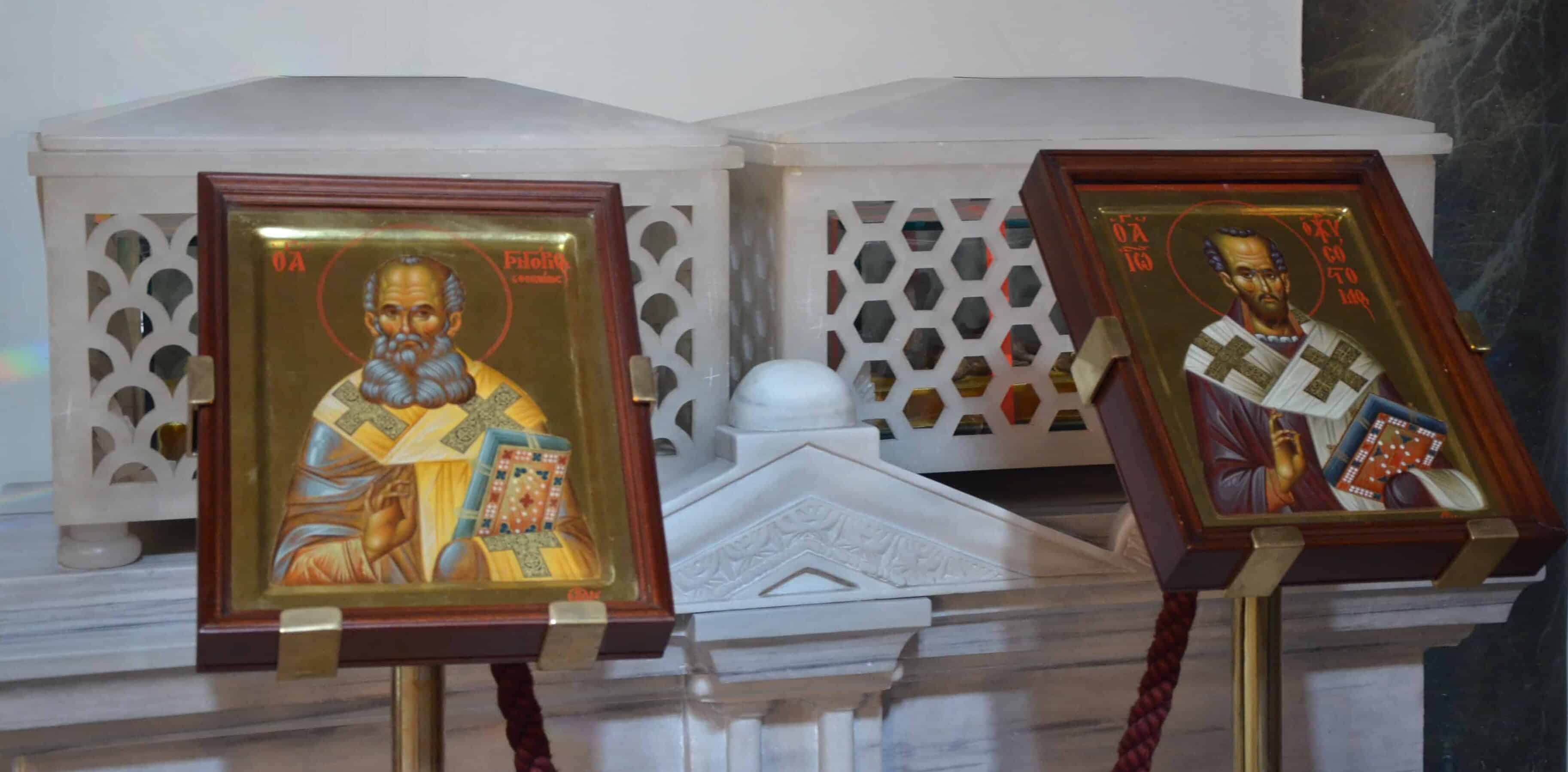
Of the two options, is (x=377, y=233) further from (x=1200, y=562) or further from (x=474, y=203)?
(x=1200, y=562)

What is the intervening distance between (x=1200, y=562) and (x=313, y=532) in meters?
0.56

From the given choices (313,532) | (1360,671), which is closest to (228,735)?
(313,532)

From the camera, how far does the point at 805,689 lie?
4.35ft

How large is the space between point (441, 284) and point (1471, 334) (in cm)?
75

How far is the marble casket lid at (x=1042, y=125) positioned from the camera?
1.41m

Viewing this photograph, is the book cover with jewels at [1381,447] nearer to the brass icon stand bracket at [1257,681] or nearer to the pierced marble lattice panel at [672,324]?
the brass icon stand bracket at [1257,681]

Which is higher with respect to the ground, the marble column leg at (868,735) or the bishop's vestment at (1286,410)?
the bishop's vestment at (1286,410)

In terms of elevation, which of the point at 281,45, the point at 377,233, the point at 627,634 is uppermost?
the point at 281,45

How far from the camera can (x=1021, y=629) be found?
141 cm

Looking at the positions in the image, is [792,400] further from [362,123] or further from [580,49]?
[580,49]

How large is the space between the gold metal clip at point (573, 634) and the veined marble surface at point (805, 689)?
1.21 feet

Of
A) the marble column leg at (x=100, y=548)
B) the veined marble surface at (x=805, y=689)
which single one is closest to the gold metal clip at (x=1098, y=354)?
the veined marble surface at (x=805, y=689)

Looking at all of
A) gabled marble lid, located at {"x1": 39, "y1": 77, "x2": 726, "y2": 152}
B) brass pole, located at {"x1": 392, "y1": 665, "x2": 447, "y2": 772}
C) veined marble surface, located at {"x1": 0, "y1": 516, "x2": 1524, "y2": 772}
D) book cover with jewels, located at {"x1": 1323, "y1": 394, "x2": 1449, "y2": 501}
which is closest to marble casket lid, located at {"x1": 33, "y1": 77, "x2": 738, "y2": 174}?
gabled marble lid, located at {"x1": 39, "y1": 77, "x2": 726, "y2": 152}

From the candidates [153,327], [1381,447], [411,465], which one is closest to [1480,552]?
[1381,447]
